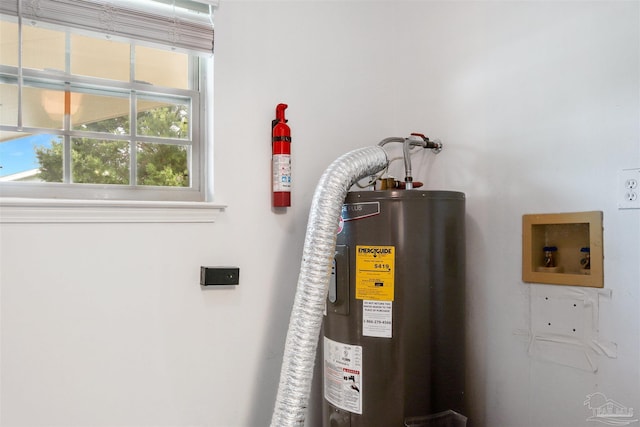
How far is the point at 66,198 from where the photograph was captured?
1.49 m

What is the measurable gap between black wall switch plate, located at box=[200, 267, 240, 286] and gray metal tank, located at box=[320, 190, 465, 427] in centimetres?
38

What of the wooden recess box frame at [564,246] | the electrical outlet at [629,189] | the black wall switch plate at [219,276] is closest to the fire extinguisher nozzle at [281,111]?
the black wall switch plate at [219,276]

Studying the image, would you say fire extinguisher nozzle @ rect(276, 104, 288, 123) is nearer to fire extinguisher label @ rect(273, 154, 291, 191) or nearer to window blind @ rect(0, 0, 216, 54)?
fire extinguisher label @ rect(273, 154, 291, 191)

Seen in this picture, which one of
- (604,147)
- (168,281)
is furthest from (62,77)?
(604,147)

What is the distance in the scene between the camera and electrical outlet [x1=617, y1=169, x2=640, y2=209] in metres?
1.27

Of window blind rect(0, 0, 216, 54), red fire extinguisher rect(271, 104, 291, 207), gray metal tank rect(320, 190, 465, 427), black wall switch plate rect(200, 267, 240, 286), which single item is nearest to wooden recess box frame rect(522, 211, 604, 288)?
gray metal tank rect(320, 190, 465, 427)

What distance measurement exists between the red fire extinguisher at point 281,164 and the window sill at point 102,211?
0.22 m

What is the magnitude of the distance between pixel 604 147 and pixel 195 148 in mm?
1430

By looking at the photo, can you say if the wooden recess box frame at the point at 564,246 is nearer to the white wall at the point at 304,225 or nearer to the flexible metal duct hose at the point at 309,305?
the white wall at the point at 304,225

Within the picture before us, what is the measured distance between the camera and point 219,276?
1.59 meters

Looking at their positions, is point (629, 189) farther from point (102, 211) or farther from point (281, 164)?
point (102, 211)

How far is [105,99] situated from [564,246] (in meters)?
1.72

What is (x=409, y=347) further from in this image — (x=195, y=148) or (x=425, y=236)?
(x=195, y=148)

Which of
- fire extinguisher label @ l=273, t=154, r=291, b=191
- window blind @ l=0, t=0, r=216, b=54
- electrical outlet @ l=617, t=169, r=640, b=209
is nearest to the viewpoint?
electrical outlet @ l=617, t=169, r=640, b=209
